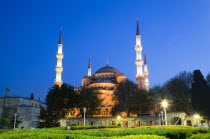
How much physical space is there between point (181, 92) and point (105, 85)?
23.3 m

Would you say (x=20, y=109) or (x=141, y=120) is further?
(x=20, y=109)

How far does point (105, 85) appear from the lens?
5734 cm

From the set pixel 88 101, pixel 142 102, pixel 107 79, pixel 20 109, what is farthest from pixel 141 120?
pixel 107 79

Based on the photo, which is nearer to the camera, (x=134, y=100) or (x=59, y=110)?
(x=59, y=110)

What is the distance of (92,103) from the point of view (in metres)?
39.5

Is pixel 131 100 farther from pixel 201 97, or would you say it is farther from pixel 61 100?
pixel 61 100

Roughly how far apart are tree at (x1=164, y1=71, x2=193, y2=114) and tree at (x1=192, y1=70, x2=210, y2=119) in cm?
730

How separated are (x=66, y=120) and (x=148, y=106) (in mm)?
16549

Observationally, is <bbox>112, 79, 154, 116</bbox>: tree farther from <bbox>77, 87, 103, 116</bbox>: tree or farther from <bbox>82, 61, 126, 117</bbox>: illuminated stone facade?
<bbox>82, 61, 126, 117</bbox>: illuminated stone facade

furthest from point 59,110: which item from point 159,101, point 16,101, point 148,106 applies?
point 159,101

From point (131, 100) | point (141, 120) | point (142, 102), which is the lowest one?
point (141, 120)

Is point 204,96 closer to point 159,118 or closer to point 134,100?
point 159,118

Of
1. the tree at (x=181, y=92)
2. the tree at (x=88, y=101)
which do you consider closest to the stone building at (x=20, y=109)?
the tree at (x=88, y=101)

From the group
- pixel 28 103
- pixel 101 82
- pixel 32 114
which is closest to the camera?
pixel 32 114
